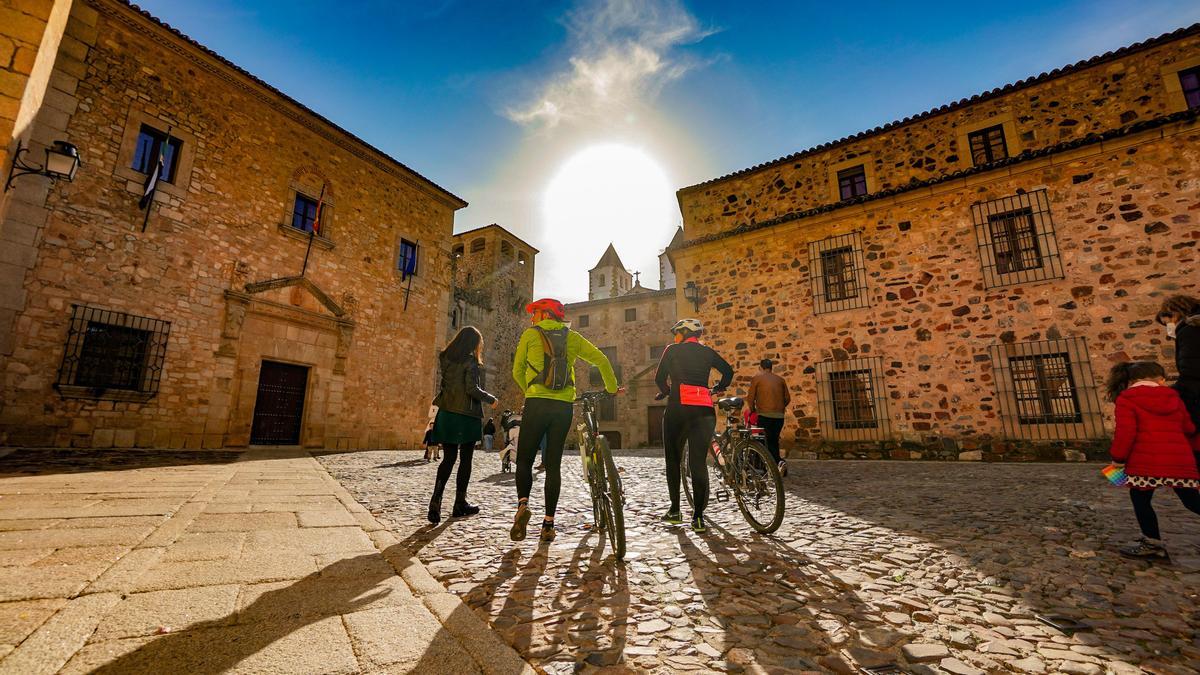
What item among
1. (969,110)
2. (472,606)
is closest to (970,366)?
(969,110)

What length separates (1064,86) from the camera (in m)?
9.49

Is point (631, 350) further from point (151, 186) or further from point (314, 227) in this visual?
point (151, 186)

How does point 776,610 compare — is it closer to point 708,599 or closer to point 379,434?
point 708,599

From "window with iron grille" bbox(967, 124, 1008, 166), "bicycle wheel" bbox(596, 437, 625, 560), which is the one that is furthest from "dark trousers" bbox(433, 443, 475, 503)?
"window with iron grille" bbox(967, 124, 1008, 166)

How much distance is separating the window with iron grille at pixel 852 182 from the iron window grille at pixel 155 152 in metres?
14.7

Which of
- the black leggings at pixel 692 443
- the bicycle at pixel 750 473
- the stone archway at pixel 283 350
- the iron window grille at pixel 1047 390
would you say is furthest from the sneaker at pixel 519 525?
the iron window grille at pixel 1047 390

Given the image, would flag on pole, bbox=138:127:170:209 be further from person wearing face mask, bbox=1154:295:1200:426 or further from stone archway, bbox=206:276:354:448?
person wearing face mask, bbox=1154:295:1200:426

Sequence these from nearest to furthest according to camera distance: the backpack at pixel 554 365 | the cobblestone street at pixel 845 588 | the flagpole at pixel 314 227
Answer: the cobblestone street at pixel 845 588
the backpack at pixel 554 365
the flagpole at pixel 314 227

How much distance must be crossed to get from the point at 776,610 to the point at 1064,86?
42.8 ft

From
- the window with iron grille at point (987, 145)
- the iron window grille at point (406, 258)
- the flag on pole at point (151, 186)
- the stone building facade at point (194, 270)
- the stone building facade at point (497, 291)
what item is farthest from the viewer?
the stone building facade at point (497, 291)

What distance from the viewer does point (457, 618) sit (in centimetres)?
181

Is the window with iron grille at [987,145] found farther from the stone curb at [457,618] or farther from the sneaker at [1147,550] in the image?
the stone curb at [457,618]

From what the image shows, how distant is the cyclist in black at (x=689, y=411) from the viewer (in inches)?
149

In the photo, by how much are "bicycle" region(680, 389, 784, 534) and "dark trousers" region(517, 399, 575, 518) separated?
43.2 inches
